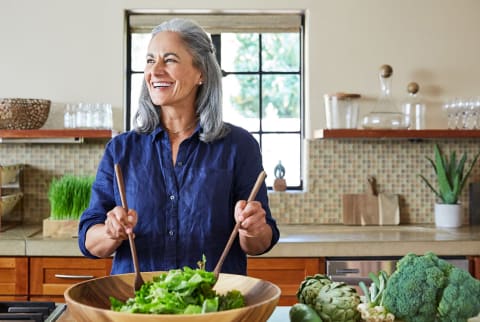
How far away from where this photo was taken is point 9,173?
3695 millimetres

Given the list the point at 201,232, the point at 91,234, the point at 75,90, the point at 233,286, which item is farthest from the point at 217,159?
the point at 75,90

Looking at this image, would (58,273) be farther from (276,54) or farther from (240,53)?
(276,54)

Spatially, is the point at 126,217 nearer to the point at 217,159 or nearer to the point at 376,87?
the point at 217,159

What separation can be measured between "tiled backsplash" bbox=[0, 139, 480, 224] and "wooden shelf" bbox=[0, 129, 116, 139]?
0.34 metres

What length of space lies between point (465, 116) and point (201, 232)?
7.78 feet

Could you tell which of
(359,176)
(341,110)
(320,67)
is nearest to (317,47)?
(320,67)

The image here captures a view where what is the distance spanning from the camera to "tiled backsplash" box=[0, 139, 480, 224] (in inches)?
156

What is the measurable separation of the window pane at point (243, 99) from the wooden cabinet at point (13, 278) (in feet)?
5.04

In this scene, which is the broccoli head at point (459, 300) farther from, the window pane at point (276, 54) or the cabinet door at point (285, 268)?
the window pane at point (276, 54)

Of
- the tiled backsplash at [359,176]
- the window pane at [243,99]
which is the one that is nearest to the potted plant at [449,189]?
the tiled backsplash at [359,176]

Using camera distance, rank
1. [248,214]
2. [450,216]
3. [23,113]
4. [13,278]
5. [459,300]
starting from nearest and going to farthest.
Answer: [459,300] < [248,214] < [13,278] < [23,113] < [450,216]

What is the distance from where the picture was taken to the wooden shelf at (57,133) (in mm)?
3598

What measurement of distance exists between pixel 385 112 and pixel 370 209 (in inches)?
22.9

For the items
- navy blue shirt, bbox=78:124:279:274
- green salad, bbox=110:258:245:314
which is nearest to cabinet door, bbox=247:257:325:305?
navy blue shirt, bbox=78:124:279:274
